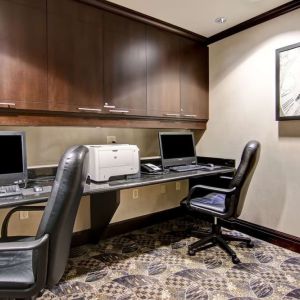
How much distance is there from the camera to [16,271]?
121 centimetres

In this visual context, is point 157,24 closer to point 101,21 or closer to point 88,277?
point 101,21

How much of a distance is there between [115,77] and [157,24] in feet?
2.62

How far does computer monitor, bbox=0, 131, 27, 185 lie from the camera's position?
6.27ft

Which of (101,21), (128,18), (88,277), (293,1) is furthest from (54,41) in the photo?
(293,1)

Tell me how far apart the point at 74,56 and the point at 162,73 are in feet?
3.21

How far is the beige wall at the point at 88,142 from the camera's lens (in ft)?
7.71

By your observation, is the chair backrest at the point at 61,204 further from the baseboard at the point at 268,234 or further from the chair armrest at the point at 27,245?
the baseboard at the point at 268,234

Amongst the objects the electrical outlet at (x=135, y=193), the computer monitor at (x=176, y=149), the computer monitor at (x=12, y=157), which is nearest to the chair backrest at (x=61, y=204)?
the computer monitor at (x=12, y=157)

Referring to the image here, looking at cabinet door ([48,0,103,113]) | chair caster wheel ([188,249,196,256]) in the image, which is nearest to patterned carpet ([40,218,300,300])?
chair caster wheel ([188,249,196,256])

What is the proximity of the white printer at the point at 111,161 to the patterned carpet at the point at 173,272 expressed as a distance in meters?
0.76

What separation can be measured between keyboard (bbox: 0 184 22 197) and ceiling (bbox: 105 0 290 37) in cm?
178

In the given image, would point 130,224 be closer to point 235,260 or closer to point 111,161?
point 111,161

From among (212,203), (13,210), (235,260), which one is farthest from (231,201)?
(13,210)

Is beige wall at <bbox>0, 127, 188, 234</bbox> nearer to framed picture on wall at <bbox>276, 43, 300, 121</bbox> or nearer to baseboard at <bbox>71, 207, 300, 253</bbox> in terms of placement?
baseboard at <bbox>71, 207, 300, 253</bbox>
